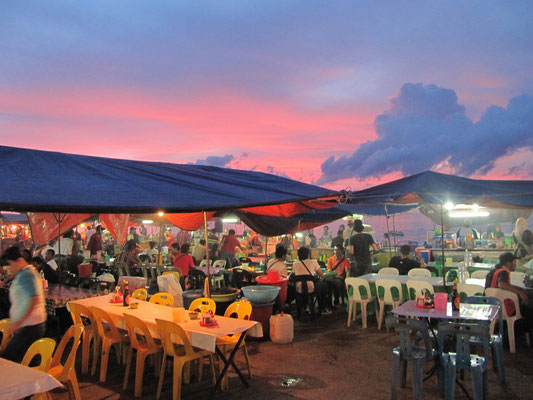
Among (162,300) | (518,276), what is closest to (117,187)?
(162,300)

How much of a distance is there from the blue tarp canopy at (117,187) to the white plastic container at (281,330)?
2.21 meters

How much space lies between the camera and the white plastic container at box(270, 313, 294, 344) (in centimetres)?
627

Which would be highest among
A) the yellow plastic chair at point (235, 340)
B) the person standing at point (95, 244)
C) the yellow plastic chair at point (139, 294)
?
the person standing at point (95, 244)

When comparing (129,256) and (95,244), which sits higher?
(95,244)

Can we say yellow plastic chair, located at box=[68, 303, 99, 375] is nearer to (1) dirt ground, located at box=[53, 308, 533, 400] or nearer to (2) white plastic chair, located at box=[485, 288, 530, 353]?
(1) dirt ground, located at box=[53, 308, 533, 400]

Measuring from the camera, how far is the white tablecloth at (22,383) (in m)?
2.66

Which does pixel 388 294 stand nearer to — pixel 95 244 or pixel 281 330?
pixel 281 330

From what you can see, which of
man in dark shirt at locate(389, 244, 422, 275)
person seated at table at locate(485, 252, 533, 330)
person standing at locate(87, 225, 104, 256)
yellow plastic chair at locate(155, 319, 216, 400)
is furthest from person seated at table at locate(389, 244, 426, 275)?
person standing at locate(87, 225, 104, 256)

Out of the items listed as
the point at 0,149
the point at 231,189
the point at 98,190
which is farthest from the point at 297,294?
the point at 0,149

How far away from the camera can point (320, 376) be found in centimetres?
491

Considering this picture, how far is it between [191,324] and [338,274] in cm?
501

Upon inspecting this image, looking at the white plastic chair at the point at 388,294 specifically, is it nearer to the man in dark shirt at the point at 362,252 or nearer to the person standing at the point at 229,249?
the man in dark shirt at the point at 362,252

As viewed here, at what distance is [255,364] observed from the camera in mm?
5371

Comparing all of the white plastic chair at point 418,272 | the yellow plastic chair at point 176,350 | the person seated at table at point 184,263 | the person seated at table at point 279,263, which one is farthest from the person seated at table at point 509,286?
the person seated at table at point 184,263
